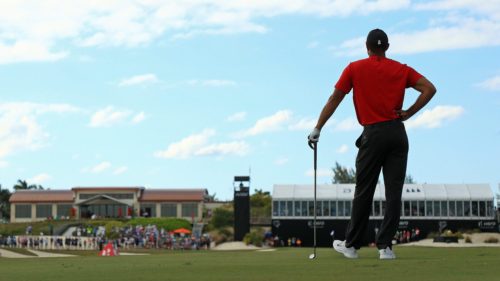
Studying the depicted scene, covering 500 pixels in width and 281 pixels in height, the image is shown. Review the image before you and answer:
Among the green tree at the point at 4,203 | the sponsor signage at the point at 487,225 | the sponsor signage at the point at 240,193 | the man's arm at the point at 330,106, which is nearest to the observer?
the man's arm at the point at 330,106

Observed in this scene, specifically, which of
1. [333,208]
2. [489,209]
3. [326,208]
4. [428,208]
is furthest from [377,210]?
[489,209]

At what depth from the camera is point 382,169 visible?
9031 millimetres

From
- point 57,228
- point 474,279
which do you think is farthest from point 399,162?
point 57,228

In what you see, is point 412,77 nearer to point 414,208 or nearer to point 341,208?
point 414,208

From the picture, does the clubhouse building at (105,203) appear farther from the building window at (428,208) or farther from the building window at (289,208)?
the building window at (428,208)

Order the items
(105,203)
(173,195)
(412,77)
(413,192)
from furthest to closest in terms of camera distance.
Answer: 1. (105,203)
2. (173,195)
3. (413,192)
4. (412,77)

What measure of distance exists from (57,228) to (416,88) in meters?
86.0

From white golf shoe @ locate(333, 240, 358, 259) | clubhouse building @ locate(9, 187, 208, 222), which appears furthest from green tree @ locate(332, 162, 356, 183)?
white golf shoe @ locate(333, 240, 358, 259)

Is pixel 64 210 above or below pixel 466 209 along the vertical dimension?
above

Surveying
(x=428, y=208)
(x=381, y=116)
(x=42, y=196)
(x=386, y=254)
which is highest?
(x=42, y=196)

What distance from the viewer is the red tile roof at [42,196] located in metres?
114

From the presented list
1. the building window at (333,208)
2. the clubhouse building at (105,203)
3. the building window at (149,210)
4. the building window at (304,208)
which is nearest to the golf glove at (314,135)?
the building window at (304,208)

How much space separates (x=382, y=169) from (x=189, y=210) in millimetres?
103928

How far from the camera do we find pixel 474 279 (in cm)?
618
